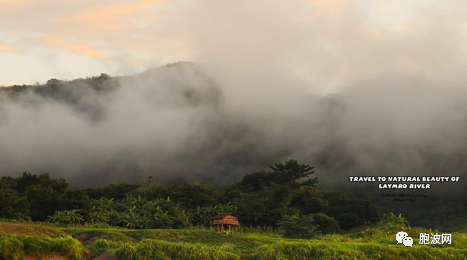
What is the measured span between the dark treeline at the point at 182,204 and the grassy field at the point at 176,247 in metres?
8.98

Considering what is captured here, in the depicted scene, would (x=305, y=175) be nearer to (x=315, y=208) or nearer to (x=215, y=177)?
(x=315, y=208)

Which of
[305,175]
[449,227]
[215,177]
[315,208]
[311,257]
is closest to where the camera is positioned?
[311,257]

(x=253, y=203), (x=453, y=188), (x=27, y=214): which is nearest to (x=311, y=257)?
(x=253, y=203)

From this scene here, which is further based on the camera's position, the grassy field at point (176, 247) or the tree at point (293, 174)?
the tree at point (293, 174)

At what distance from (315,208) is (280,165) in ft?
30.1

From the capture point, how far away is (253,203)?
5438cm

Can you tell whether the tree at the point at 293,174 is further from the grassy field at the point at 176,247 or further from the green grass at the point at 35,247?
the green grass at the point at 35,247

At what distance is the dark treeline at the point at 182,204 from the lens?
153 ft

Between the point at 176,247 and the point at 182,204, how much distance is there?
25.9m

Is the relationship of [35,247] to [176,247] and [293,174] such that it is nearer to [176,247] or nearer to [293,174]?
[176,247]

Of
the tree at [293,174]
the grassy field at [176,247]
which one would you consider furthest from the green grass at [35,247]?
the tree at [293,174]

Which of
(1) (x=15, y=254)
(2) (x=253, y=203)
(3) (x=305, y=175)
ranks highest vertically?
(3) (x=305, y=175)

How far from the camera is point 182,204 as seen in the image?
5641 cm

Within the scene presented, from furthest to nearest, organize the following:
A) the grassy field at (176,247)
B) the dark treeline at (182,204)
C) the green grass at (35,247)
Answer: the dark treeline at (182,204)
the grassy field at (176,247)
the green grass at (35,247)
